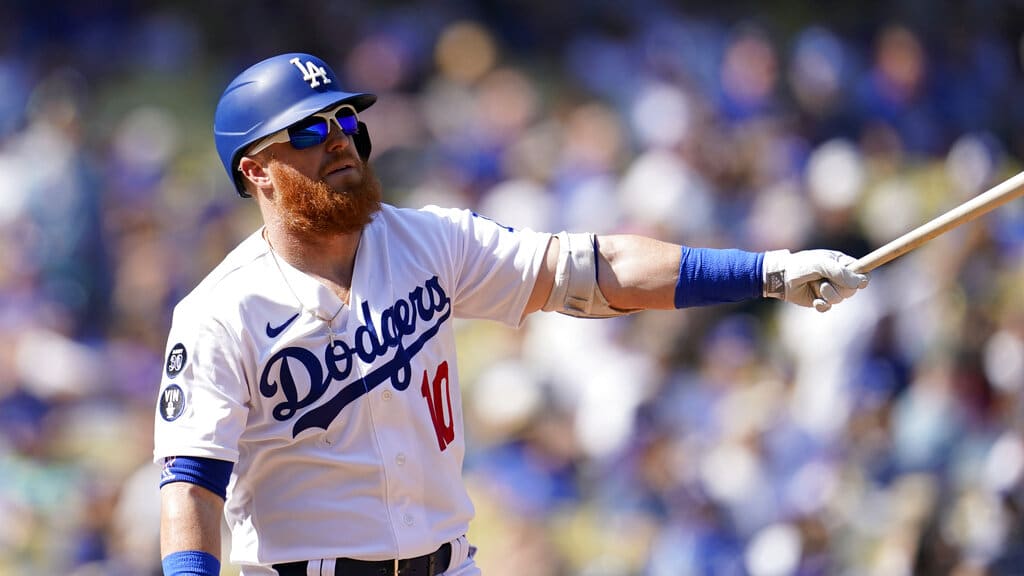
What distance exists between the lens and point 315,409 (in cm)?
281

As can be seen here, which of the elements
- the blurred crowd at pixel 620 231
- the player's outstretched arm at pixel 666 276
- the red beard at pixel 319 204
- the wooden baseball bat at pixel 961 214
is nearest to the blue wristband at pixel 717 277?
the player's outstretched arm at pixel 666 276

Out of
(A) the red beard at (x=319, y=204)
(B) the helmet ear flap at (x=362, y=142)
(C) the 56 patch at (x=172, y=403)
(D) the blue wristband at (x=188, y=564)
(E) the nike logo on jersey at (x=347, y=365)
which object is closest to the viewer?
(D) the blue wristband at (x=188, y=564)

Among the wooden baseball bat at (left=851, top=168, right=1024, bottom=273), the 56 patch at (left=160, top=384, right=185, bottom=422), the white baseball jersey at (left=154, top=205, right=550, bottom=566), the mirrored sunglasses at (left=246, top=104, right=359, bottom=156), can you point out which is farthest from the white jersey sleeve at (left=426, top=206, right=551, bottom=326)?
the wooden baseball bat at (left=851, top=168, right=1024, bottom=273)

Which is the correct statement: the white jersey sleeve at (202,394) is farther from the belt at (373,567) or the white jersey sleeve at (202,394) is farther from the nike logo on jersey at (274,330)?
the belt at (373,567)

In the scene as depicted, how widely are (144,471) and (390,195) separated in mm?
2072

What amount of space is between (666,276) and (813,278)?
34 cm

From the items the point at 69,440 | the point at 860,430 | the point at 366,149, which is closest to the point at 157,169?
the point at 69,440

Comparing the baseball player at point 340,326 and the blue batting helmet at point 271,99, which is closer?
the baseball player at point 340,326

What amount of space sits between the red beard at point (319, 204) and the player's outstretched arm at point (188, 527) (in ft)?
2.16

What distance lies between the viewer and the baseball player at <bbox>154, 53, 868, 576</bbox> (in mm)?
2742

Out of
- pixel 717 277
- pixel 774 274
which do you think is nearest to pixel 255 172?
pixel 717 277

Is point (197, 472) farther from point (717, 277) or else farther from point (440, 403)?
point (717, 277)

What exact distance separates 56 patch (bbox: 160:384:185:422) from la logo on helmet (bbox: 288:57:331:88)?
2.57ft

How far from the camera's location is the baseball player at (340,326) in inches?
108
